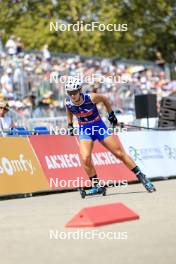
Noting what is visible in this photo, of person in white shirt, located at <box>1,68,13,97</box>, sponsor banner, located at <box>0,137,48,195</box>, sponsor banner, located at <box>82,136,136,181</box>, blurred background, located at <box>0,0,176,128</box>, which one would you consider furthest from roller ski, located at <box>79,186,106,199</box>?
person in white shirt, located at <box>1,68,13,97</box>

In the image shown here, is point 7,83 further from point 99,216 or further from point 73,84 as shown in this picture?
point 99,216

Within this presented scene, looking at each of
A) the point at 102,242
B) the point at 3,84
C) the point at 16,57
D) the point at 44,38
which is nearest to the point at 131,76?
the point at 16,57

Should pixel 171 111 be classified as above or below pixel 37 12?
below

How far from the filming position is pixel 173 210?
11.3 meters

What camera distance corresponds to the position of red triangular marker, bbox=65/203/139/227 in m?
9.55

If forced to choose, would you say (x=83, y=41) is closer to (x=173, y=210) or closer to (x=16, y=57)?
(x=16, y=57)

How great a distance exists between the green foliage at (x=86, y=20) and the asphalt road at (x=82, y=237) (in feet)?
94.7

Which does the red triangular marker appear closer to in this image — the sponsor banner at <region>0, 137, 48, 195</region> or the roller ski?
the roller ski

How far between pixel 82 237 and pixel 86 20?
3296 centimetres

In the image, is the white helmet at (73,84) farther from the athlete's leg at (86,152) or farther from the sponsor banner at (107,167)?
the sponsor banner at (107,167)

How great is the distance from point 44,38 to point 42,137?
2774cm

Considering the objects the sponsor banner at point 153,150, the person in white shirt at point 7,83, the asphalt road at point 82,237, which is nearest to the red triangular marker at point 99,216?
the asphalt road at point 82,237

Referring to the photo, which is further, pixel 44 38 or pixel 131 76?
pixel 44 38

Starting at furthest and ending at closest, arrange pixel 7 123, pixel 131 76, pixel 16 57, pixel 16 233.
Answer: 1. pixel 131 76
2. pixel 16 57
3. pixel 7 123
4. pixel 16 233
